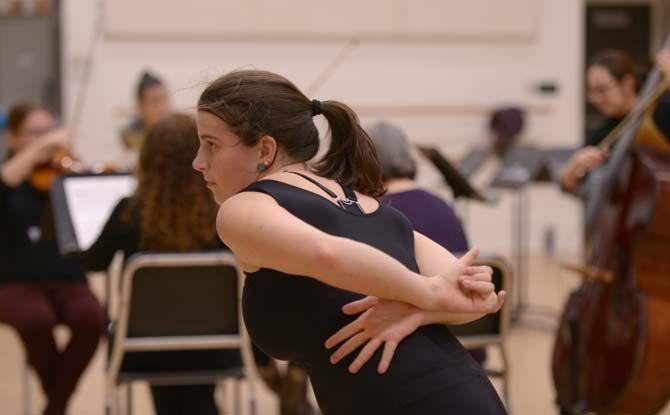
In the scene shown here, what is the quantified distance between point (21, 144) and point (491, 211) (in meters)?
5.02

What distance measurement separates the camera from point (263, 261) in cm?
150

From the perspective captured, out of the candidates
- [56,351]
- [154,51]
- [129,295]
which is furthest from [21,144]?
[154,51]

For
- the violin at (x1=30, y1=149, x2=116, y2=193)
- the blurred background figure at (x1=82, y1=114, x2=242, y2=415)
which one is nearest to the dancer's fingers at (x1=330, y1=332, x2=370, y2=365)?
the blurred background figure at (x1=82, y1=114, x2=242, y2=415)

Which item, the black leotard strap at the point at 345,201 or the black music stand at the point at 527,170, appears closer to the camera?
the black leotard strap at the point at 345,201

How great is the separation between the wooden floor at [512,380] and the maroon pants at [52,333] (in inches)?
17.6

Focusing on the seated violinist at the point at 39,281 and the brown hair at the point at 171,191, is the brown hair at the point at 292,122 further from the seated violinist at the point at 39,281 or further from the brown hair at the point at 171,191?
the seated violinist at the point at 39,281

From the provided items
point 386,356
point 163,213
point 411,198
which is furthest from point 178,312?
point 386,356

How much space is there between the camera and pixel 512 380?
462 centimetres

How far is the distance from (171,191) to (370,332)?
5.77ft

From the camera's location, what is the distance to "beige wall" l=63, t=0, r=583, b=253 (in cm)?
793

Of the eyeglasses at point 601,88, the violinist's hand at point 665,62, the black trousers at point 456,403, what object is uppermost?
the black trousers at point 456,403

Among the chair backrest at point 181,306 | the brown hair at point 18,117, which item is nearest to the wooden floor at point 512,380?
the chair backrest at point 181,306

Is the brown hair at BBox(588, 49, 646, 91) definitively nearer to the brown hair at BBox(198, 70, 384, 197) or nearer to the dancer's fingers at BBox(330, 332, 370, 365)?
the brown hair at BBox(198, 70, 384, 197)

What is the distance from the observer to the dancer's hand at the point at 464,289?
1574 millimetres
